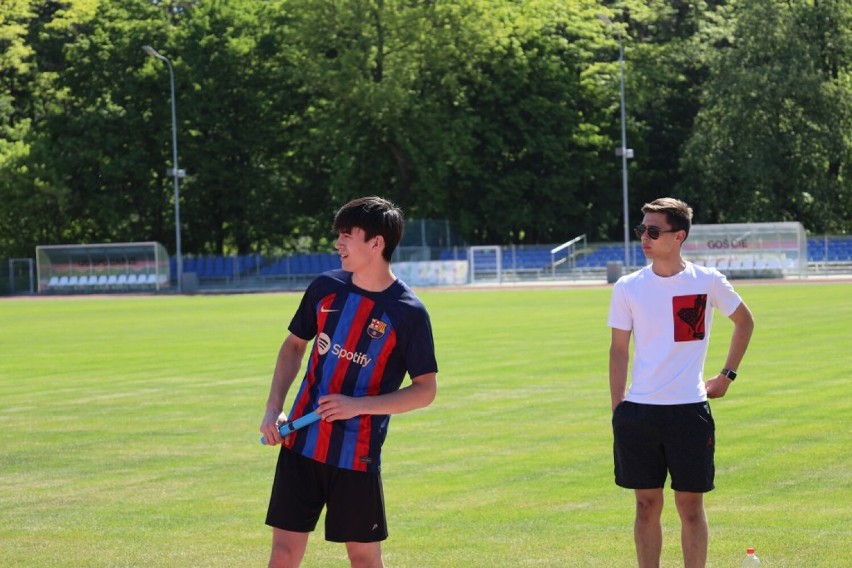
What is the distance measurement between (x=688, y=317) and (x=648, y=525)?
105cm

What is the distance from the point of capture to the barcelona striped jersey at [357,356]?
625cm

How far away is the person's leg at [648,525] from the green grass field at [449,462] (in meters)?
1.32

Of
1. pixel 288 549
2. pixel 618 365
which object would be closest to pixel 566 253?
pixel 618 365

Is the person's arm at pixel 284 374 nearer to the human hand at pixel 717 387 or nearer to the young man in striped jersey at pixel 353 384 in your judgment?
the young man in striped jersey at pixel 353 384

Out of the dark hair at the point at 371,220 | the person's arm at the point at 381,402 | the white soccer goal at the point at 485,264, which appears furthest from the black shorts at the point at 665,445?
the white soccer goal at the point at 485,264

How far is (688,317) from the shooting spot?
7.21 m

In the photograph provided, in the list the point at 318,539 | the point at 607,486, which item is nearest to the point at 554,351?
the point at 607,486

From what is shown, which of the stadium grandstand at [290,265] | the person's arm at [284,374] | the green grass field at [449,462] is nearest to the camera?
the person's arm at [284,374]

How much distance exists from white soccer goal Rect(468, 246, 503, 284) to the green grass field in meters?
43.8

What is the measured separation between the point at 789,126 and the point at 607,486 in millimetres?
67159

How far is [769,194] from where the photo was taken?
75438 mm

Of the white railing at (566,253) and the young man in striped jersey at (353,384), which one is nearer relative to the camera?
the young man in striped jersey at (353,384)

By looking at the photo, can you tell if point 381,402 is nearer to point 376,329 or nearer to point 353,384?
point 353,384

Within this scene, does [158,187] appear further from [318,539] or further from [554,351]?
[318,539]
